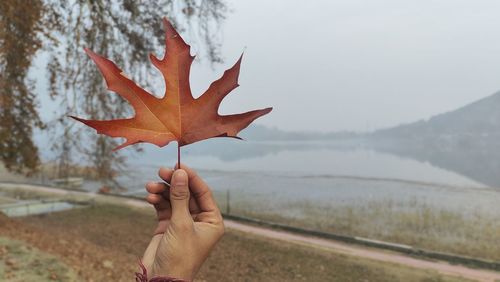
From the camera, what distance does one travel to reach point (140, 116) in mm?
1528

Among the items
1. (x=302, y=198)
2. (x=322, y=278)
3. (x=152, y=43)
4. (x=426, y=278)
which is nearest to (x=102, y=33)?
(x=152, y=43)

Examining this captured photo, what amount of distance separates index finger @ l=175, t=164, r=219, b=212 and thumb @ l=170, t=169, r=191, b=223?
0.23 feet

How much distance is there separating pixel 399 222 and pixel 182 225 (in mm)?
13449

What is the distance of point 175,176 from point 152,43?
8127 mm

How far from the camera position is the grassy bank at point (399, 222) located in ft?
36.4

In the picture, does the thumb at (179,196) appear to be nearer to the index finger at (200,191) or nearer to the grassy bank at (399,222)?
the index finger at (200,191)

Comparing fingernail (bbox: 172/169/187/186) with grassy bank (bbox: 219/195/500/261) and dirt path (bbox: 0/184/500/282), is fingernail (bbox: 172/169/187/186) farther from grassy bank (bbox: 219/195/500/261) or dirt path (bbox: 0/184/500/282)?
grassy bank (bbox: 219/195/500/261)

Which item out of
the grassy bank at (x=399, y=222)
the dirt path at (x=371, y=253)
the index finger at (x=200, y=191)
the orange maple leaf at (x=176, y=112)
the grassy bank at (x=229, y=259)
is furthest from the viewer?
the grassy bank at (x=399, y=222)

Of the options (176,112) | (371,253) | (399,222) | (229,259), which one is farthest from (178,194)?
(399,222)

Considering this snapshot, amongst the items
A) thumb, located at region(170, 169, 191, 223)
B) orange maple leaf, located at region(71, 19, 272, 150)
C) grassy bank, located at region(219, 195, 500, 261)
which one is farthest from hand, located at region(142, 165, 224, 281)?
grassy bank, located at region(219, 195, 500, 261)

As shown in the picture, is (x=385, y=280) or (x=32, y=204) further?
(x=32, y=204)

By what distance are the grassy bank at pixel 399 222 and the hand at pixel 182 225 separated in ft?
34.7

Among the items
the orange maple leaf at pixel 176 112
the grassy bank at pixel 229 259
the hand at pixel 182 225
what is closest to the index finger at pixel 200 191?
the hand at pixel 182 225

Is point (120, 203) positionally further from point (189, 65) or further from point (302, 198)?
point (189, 65)
